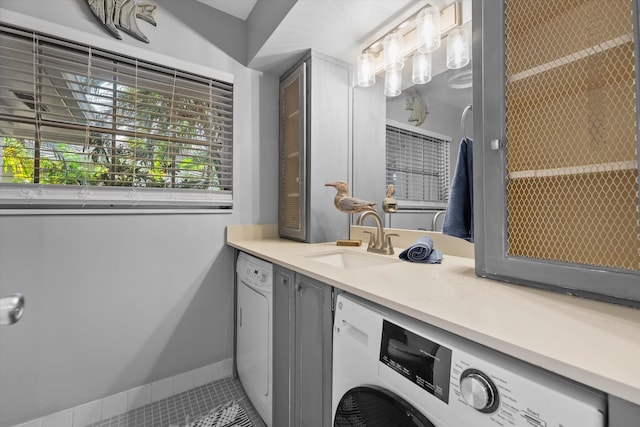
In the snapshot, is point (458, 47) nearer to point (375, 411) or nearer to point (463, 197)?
point (463, 197)

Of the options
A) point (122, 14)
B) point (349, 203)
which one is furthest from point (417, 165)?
point (122, 14)

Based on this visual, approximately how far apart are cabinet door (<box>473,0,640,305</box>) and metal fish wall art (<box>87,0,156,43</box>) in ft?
6.08

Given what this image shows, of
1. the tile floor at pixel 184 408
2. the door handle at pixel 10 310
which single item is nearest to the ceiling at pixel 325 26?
the door handle at pixel 10 310

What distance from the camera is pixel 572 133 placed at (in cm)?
80

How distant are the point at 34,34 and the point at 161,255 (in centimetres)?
131

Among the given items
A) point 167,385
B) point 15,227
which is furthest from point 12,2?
point 167,385

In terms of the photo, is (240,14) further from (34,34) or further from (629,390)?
(629,390)

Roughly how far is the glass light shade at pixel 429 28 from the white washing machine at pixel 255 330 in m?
1.45

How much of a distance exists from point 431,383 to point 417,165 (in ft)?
4.20

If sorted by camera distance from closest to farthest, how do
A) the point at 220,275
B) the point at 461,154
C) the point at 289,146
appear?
1. the point at 461,154
2. the point at 220,275
3. the point at 289,146

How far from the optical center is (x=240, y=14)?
1987 millimetres

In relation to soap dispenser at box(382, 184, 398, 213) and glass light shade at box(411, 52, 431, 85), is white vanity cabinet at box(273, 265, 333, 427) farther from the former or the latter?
glass light shade at box(411, 52, 431, 85)

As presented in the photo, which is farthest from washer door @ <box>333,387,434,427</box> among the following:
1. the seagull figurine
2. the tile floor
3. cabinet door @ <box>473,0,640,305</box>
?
the seagull figurine

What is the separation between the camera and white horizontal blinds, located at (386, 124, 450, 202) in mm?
1512
